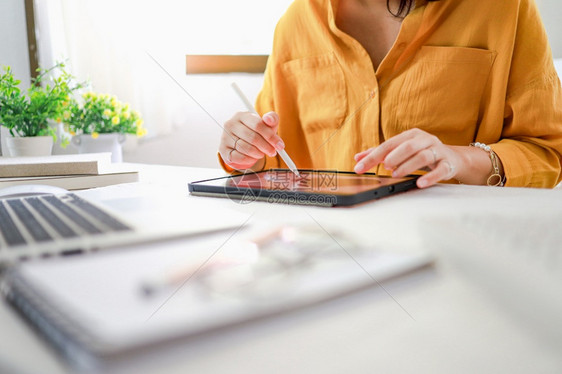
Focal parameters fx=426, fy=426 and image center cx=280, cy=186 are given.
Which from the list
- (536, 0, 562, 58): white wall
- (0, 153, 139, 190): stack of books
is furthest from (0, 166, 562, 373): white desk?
(536, 0, 562, 58): white wall

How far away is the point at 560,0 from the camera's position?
126 cm

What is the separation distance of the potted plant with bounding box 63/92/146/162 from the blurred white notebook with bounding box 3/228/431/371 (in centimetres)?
103

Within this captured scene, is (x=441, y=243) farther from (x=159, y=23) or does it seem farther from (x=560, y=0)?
(x=159, y=23)

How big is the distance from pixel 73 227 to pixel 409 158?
1.39 ft

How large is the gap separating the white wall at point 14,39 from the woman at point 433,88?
1.69m

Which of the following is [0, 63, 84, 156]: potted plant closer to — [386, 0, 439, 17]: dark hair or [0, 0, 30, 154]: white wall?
[386, 0, 439, 17]: dark hair

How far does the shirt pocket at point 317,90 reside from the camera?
Answer: 93 cm

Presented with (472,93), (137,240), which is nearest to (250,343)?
(137,240)

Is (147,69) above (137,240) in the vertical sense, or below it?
above

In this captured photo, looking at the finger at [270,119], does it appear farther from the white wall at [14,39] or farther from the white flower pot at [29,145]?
the white wall at [14,39]

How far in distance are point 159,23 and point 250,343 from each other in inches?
71.5

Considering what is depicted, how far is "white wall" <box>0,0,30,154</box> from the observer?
6.54 ft

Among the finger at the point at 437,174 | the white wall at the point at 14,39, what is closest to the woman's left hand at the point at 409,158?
the finger at the point at 437,174

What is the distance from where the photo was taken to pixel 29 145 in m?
1.06
